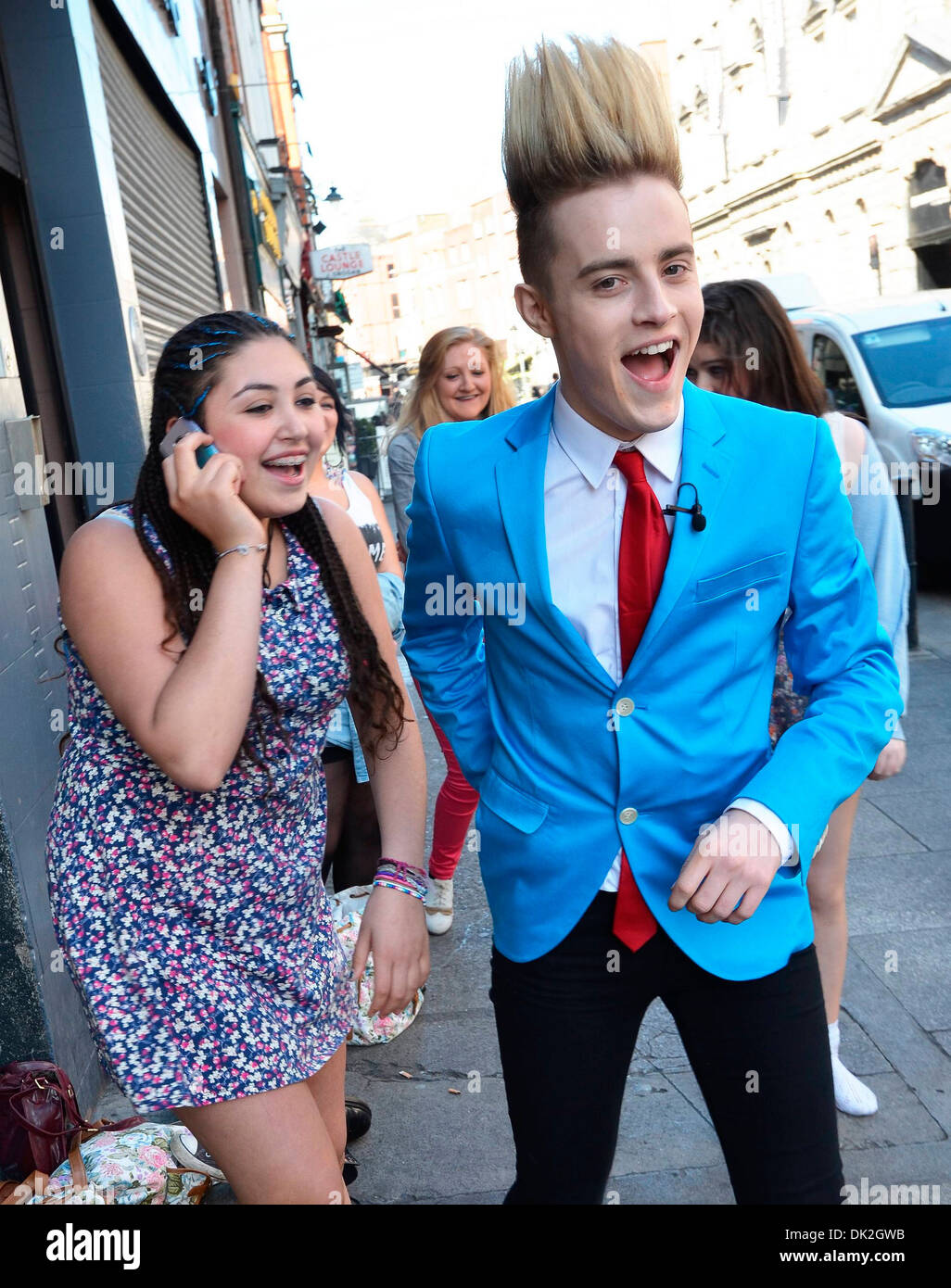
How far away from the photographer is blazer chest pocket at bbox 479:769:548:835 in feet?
6.41

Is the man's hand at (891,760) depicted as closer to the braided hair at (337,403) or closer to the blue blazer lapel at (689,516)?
the blue blazer lapel at (689,516)

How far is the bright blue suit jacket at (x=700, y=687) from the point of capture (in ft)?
6.10

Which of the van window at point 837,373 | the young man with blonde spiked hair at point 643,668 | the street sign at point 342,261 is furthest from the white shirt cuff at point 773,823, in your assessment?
the street sign at point 342,261

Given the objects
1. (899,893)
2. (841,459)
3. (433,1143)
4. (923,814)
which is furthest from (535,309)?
(923,814)

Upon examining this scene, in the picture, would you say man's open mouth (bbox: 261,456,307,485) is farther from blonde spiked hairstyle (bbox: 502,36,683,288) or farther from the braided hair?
the braided hair

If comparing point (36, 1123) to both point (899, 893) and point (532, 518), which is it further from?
point (899, 893)

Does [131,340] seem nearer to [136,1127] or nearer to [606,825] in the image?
[136,1127]

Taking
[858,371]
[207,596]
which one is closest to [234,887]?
[207,596]

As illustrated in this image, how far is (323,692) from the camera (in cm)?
233

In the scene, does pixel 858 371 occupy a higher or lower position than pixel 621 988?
higher

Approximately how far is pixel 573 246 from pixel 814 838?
3.10 ft

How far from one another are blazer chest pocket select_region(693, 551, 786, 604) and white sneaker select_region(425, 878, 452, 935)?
119 inches

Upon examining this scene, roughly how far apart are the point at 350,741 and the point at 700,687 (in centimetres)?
210

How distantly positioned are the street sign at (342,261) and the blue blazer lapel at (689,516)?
71.9ft
